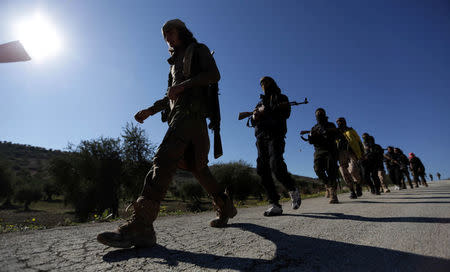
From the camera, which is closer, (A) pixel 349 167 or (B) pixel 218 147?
(B) pixel 218 147

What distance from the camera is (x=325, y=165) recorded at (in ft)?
17.9

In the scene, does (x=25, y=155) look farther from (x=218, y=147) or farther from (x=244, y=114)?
(x=218, y=147)

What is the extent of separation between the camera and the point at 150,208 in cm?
171

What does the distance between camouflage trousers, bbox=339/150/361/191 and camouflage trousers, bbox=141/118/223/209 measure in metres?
5.85

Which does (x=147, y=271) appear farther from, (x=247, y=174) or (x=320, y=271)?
(x=247, y=174)

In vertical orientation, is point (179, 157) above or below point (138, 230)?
above

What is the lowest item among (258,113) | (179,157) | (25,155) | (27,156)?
(179,157)

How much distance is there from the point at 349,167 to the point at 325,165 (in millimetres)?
1986

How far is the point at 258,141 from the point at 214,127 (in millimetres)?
1446

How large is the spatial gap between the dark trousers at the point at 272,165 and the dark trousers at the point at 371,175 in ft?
18.5

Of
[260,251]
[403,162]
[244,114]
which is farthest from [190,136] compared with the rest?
[403,162]

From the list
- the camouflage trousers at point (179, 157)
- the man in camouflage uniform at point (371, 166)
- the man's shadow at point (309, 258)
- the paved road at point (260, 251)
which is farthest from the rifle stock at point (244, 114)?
the man in camouflage uniform at point (371, 166)

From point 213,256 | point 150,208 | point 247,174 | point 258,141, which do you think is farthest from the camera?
point 247,174

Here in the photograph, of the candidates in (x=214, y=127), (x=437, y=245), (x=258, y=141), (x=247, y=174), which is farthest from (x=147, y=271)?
(x=247, y=174)
